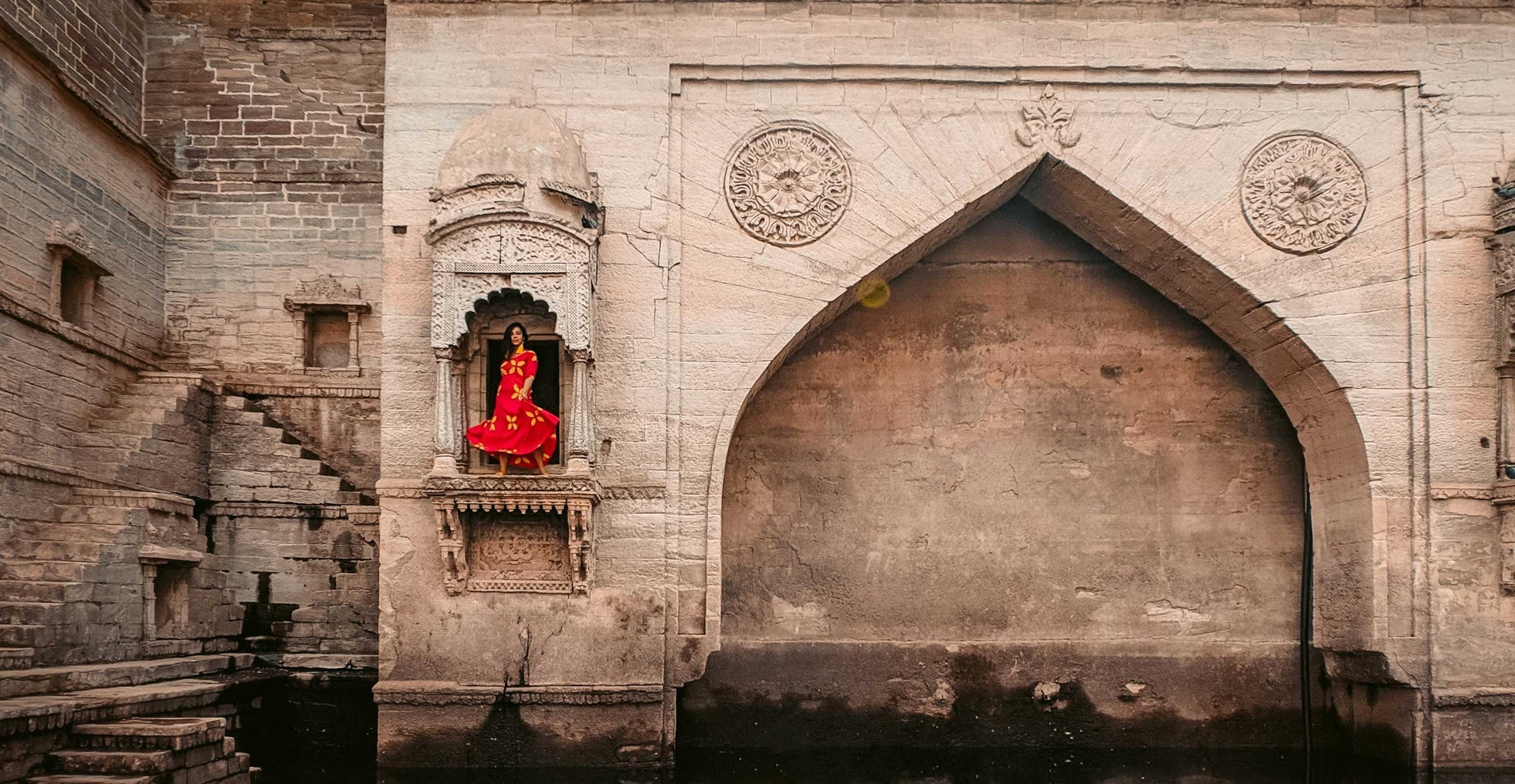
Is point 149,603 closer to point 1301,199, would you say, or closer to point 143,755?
point 143,755

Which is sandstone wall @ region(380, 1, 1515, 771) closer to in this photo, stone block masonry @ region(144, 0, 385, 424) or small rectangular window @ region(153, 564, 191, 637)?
small rectangular window @ region(153, 564, 191, 637)

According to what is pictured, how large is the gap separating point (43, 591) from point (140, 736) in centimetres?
209

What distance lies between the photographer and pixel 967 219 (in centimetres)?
955

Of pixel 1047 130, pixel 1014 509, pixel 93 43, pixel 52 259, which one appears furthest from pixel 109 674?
pixel 1047 130

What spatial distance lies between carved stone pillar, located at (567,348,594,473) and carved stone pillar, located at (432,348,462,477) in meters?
0.71

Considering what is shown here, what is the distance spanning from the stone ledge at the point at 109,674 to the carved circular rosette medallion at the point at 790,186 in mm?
4805

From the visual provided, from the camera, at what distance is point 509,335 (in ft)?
28.2

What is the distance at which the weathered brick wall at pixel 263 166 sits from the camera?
11.9 m

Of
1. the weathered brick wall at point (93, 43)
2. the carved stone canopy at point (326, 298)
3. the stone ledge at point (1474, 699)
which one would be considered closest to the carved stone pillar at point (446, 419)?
the carved stone canopy at point (326, 298)

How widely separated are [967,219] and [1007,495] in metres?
2.21

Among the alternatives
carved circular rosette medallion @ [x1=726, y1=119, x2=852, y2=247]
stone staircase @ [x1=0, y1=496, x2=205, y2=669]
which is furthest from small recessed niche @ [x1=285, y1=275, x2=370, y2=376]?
carved circular rosette medallion @ [x1=726, y1=119, x2=852, y2=247]

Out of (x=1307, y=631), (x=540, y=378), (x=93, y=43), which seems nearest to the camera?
(x=540, y=378)

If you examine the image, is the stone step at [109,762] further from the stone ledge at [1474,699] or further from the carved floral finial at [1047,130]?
the stone ledge at [1474,699]

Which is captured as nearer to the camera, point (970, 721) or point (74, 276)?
point (970, 721)
